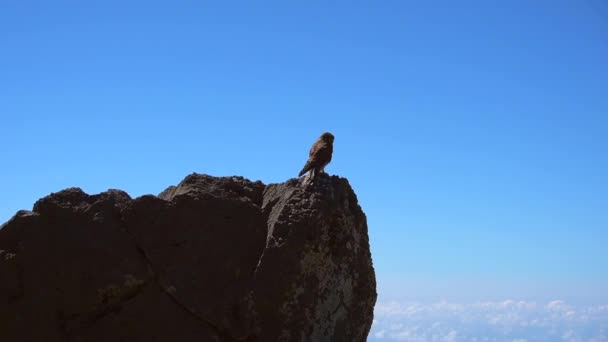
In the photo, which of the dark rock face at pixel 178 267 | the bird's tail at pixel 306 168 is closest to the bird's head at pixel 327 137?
the bird's tail at pixel 306 168

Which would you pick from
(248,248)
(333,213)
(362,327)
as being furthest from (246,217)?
(362,327)

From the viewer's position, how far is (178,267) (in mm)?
8352

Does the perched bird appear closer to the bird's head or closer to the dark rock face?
the bird's head

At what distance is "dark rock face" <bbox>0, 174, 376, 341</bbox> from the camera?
812 centimetres

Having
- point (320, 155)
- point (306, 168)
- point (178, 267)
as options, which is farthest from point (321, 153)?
point (178, 267)

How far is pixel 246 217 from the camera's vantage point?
8750 millimetres

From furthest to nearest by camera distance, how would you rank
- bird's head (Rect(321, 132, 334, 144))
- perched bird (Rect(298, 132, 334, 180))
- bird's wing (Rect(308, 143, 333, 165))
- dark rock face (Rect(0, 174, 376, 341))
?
bird's head (Rect(321, 132, 334, 144)) < bird's wing (Rect(308, 143, 333, 165)) < perched bird (Rect(298, 132, 334, 180)) < dark rock face (Rect(0, 174, 376, 341))

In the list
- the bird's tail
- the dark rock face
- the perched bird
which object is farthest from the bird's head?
the dark rock face

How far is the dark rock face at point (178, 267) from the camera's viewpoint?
812cm

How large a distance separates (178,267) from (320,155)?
7.68 feet

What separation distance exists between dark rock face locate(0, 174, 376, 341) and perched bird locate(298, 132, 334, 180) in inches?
16.4

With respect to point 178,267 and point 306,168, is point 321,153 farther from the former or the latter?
point 178,267

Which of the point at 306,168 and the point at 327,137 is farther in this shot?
→ the point at 327,137

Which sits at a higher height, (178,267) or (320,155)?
(320,155)
